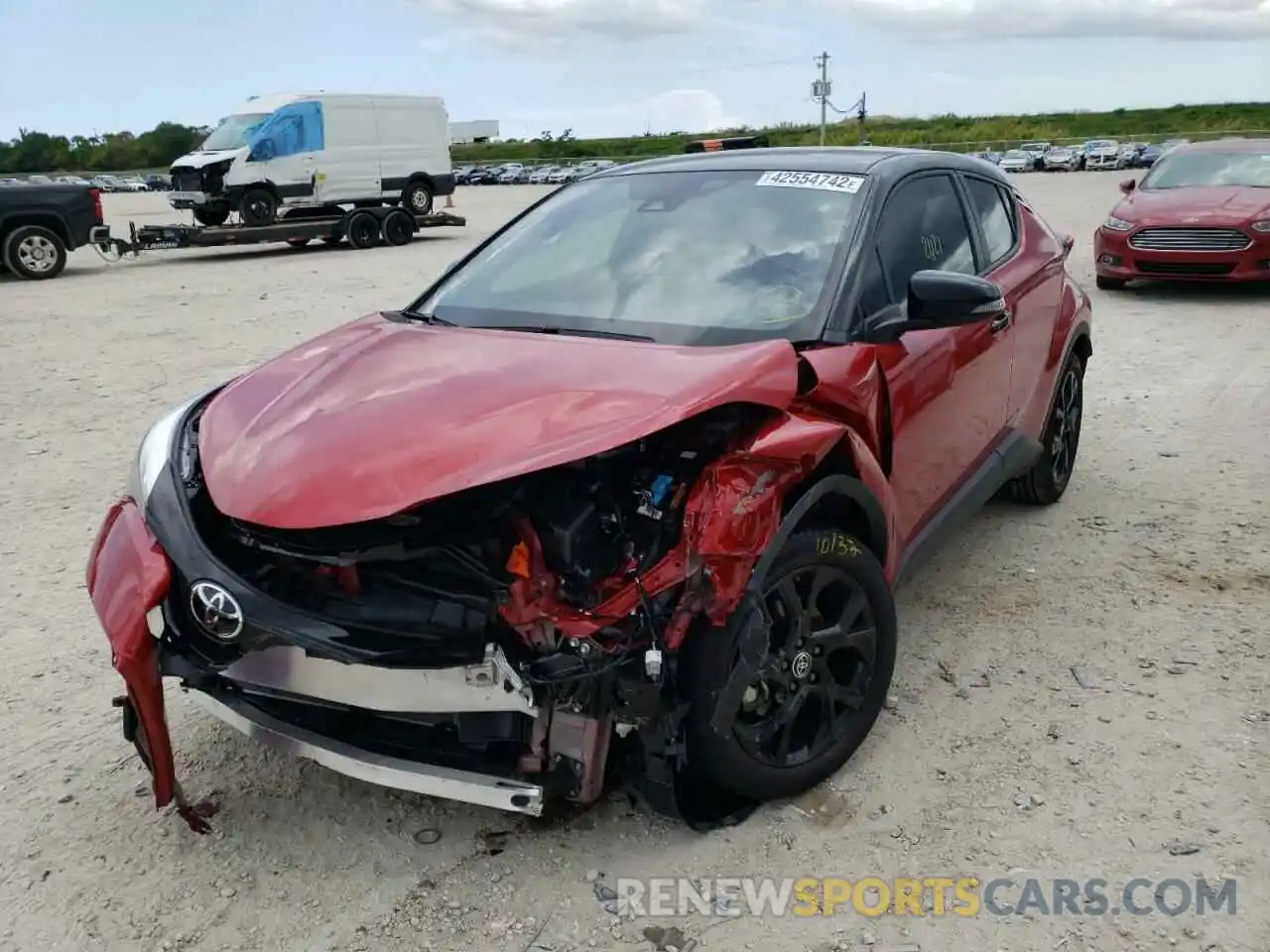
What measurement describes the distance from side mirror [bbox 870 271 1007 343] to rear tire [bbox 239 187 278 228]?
17082 millimetres

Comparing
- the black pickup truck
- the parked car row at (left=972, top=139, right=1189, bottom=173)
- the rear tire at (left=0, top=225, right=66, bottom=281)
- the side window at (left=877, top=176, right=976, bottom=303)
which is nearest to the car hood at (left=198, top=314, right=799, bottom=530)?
the side window at (left=877, top=176, right=976, bottom=303)

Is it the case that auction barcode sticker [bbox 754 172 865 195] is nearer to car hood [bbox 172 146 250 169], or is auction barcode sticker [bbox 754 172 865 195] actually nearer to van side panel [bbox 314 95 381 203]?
car hood [bbox 172 146 250 169]

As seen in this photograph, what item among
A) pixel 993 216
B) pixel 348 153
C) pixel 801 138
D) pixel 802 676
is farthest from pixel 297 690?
pixel 801 138

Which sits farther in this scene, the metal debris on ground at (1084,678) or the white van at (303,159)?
the white van at (303,159)

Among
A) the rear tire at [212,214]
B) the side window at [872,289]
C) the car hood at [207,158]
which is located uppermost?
the car hood at [207,158]

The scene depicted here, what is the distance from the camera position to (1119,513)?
4.94m

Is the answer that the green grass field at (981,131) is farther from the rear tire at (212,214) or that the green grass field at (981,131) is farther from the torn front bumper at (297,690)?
the torn front bumper at (297,690)

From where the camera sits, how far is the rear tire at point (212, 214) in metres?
18.2

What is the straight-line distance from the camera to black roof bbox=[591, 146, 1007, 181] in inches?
143

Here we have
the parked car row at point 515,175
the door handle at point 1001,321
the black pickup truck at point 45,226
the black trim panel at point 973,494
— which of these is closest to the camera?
the black trim panel at point 973,494

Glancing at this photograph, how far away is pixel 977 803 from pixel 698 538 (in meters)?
1.18

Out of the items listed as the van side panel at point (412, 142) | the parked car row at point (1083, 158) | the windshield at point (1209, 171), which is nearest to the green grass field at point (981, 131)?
the parked car row at point (1083, 158)

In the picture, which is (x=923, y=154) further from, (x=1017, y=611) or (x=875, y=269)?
(x=1017, y=611)

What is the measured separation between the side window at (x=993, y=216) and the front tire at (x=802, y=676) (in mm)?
1835
